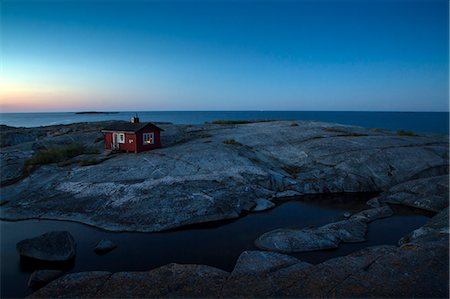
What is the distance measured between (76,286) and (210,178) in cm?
1811

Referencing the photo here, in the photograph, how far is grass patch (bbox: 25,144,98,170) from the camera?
1491 inches

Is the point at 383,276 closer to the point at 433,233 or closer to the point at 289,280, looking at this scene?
the point at 289,280

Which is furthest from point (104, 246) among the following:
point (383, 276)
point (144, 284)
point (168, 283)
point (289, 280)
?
point (383, 276)

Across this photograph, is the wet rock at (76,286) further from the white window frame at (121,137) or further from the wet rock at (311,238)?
the white window frame at (121,137)

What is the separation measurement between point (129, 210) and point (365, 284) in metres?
19.6

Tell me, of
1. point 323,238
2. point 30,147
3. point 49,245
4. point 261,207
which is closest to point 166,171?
point 261,207

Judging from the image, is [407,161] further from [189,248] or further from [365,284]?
[189,248]

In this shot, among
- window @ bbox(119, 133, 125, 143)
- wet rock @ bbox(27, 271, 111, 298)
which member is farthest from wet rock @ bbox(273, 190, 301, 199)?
window @ bbox(119, 133, 125, 143)

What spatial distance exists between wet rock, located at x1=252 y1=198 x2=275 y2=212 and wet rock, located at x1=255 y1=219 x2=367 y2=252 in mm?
5586

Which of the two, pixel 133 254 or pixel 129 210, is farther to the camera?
pixel 129 210

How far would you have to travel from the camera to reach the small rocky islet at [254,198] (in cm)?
1484

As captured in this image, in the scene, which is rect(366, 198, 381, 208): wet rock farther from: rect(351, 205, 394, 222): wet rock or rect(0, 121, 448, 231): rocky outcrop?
rect(0, 121, 448, 231): rocky outcrop

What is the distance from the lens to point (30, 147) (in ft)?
164

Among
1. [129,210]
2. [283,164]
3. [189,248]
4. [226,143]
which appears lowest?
[189,248]
